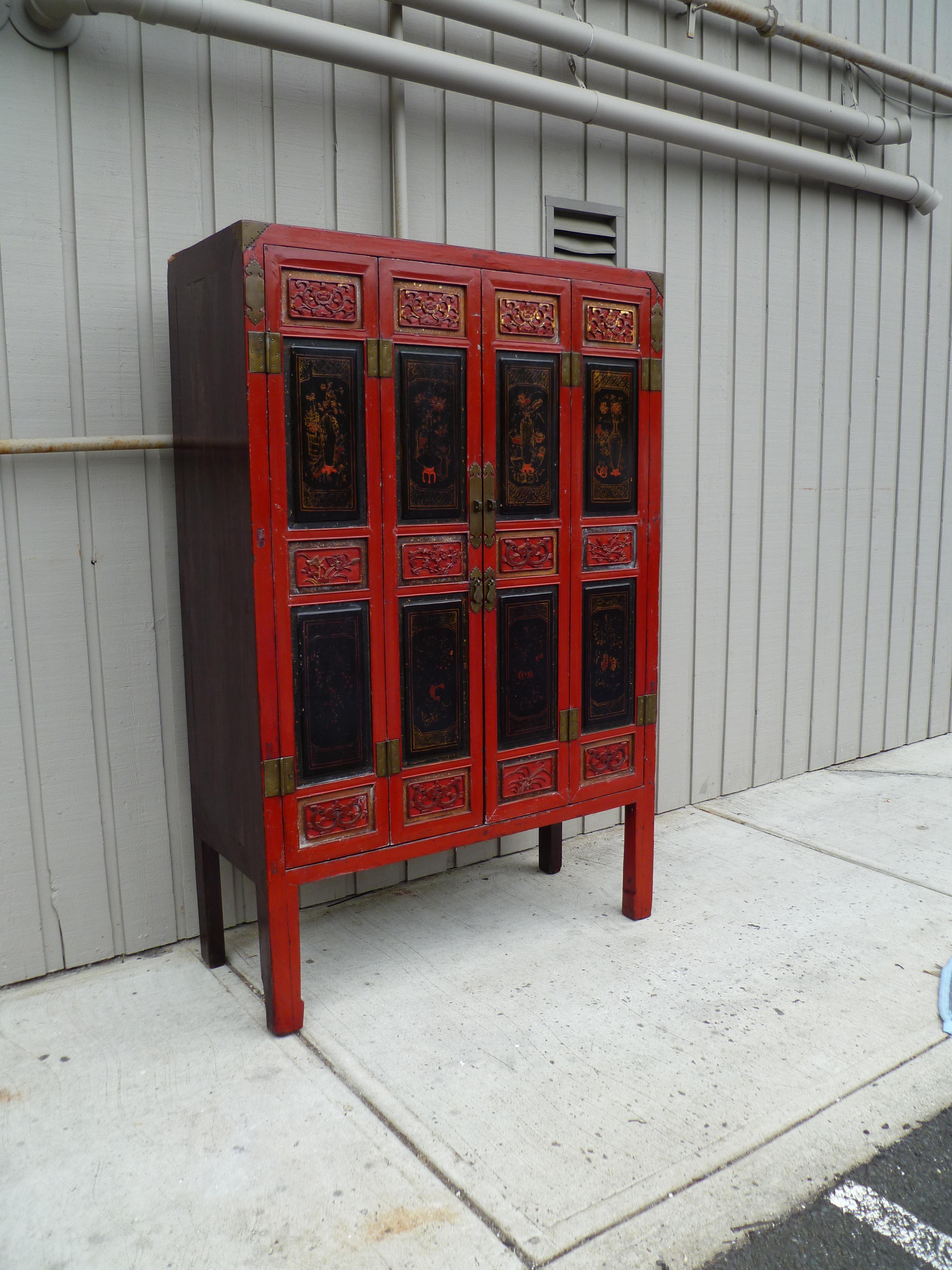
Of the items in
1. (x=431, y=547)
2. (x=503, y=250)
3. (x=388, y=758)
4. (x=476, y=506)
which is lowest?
(x=388, y=758)

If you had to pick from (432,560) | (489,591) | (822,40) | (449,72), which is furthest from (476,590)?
(822,40)

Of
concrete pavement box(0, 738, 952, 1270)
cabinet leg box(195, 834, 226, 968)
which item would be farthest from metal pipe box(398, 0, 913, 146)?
concrete pavement box(0, 738, 952, 1270)

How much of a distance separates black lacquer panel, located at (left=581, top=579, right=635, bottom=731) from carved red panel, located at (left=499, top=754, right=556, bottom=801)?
17 centimetres

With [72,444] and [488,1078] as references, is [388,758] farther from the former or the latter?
[72,444]

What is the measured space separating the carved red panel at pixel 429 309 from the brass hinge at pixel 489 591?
649 mm

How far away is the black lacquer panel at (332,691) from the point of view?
92.7 inches

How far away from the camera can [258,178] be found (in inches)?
110

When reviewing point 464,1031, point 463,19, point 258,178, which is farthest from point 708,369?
point 464,1031

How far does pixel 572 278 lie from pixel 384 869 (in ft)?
6.50

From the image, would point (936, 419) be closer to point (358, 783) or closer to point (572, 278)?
point (572, 278)

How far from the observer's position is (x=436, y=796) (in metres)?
2.60

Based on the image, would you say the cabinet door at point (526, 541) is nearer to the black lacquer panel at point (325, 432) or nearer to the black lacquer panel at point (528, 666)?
the black lacquer panel at point (528, 666)

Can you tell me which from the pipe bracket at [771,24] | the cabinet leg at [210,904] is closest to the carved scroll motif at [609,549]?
the cabinet leg at [210,904]

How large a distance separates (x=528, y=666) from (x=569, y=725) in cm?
23
